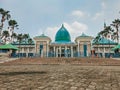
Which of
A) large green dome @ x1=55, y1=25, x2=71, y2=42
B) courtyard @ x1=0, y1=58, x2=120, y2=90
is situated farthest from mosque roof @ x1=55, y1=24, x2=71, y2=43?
courtyard @ x1=0, y1=58, x2=120, y2=90

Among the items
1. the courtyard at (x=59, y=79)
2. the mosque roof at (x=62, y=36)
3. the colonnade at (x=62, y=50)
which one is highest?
the mosque roof at (x=62, y=36)

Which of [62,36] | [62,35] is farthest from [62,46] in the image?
[62,35]

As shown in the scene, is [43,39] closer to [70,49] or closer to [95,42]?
[70,49]

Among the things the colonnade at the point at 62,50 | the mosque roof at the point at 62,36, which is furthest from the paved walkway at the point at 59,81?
the mosque roof at the point at 62,36

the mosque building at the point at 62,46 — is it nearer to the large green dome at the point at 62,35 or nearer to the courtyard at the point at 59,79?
the large green dome at the point at 62,35

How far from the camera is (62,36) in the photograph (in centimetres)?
6806

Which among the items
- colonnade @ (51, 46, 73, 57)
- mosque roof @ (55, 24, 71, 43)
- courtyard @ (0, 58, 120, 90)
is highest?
mosque roof @ (55, 24, 71, 43)

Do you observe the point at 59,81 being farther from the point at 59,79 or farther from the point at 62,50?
the point at 62,50

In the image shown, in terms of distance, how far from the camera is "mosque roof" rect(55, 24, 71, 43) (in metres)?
67.9

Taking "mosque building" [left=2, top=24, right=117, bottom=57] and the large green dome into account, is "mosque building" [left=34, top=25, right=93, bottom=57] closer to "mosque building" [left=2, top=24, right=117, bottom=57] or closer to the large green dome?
"mosque building" [left=2, top=24, right=117, bottom=57]

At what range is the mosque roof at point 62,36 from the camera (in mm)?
67875

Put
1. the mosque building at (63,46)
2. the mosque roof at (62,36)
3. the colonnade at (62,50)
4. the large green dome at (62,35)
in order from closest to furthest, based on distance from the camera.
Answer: the mosque building at (63,46)
the colonnade at (62,50)
the mosque roof at (62,36)
the large green dome at (62,35)

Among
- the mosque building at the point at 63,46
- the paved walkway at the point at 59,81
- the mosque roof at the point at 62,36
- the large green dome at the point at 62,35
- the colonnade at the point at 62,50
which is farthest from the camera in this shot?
the large green dome at the point at 62,35

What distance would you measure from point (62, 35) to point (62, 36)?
475mm
